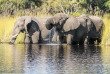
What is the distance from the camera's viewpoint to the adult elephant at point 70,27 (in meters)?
24.1

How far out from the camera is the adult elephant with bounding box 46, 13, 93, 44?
24141mm

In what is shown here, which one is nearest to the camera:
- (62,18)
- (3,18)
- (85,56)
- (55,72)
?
(55,72)

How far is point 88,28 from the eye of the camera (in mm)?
25531

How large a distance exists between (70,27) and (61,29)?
1.83 feet

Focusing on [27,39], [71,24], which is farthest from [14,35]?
[71,24]

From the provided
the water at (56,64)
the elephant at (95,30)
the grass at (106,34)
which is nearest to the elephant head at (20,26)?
the elephant at (95,30)

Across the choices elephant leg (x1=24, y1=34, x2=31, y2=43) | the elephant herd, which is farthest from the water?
A: elephant leg (x1=24, y1=34, x2=31, y2=43)

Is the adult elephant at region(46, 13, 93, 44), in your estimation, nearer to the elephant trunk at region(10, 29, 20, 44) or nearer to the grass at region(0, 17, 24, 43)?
the elephant trunk at region(10, 29, 20, 44)

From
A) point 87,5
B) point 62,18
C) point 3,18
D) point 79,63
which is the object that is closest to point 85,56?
point 79,63

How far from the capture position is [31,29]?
1009 inches

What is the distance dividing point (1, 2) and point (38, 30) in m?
16.8

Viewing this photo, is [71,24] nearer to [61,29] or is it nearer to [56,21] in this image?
[61,29]

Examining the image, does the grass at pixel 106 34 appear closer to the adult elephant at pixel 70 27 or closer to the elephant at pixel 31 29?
the adult elephant at pixel 70 27

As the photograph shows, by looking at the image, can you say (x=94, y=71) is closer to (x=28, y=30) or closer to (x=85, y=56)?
(x=85, y=56)
